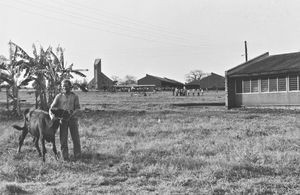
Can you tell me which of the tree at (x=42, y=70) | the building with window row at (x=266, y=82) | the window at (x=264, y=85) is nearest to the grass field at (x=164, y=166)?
the tree at (x=42, y=70)

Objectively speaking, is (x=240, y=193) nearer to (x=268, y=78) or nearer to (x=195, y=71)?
(x=268, y=78)

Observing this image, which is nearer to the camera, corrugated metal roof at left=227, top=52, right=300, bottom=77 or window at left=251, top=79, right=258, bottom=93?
corrugated metal roof at left=227, top=52, right=300, bottom=77

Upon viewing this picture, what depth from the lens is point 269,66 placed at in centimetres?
2786

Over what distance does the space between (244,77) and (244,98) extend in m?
1.52

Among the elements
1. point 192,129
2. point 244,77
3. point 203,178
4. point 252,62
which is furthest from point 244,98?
point 203,178

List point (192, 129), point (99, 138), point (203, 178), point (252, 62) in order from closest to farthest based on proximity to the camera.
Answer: point (203, 178), point (99, 138), point (192, 129), point (252, 62)

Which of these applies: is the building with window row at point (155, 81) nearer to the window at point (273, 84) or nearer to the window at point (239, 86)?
the window at point (239, 86)

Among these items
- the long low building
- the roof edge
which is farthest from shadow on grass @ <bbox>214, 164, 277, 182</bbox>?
the long low building

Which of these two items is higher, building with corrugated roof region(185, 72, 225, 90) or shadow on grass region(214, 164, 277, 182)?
building with corrugated roof region(185, 72, 225, 90)

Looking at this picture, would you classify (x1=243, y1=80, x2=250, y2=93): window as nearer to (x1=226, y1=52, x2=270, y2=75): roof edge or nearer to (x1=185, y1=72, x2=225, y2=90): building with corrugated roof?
(x1=226, y1=52, x2=270, y2=75): roof edge

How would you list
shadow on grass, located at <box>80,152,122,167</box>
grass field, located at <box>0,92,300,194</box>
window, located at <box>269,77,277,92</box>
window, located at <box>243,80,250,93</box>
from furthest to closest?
window, located at <box>243,80,250,93</box> → window, located at <box>269,77,277,92</box> → shadow on grass, located at <box>80,152,122,167</box> → grass field, located at <box>0,92,300,194</box>

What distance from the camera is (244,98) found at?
29.3 m

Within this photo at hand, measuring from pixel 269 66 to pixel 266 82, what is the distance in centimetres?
112

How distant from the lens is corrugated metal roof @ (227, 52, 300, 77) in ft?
85.3
